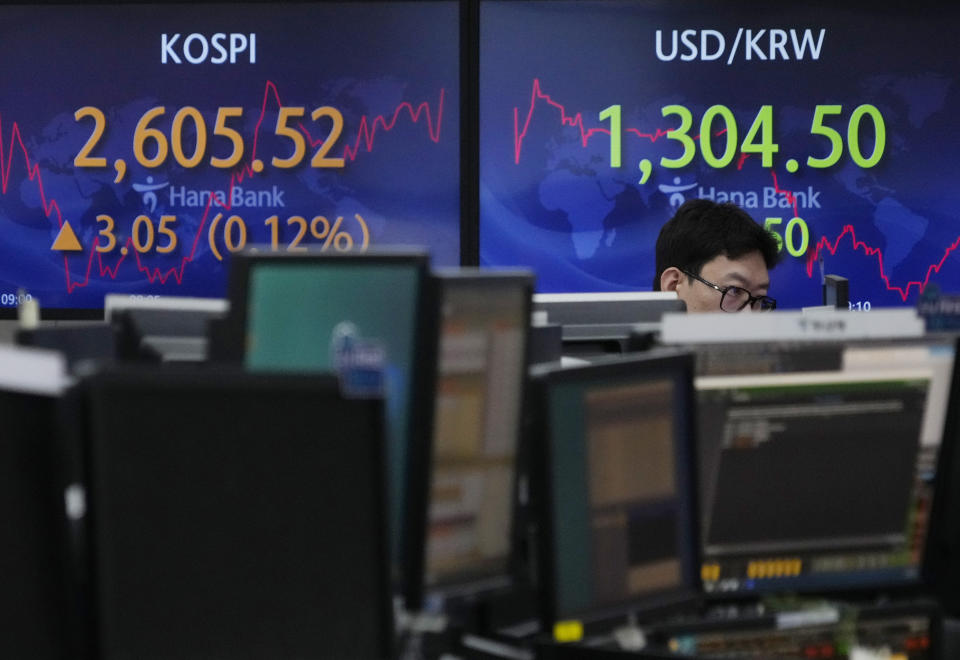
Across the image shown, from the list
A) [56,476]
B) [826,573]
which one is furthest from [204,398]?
[826,573]

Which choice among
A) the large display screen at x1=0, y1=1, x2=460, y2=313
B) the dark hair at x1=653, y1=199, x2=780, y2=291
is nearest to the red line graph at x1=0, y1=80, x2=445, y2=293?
the large display screen at x1=0, y1=1, x2=460, y2=313

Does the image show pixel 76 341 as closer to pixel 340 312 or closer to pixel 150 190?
pixel 340 312

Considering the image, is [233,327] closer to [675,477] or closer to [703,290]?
[675,477]

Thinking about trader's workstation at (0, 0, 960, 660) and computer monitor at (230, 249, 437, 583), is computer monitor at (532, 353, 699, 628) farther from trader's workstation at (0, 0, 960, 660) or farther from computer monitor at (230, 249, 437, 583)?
computer monitor at (230, 249, 437, 583)

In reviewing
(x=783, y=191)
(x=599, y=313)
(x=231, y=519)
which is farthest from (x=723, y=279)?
(x=231, y=519)

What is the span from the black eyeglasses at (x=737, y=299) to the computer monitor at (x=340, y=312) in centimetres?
193

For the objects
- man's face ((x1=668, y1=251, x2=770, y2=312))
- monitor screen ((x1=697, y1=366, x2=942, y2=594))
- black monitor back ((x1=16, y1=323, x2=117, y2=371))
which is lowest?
monitor screen ((x1=697, y1=366, x2=942, y2=594))

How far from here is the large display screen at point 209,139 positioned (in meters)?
3.84

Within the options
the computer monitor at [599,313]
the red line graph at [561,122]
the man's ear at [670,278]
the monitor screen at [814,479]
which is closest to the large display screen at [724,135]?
the red line graph at [561,122]

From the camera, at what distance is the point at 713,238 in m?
3.26

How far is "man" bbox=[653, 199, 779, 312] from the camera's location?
3.25m

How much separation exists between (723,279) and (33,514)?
220 cm

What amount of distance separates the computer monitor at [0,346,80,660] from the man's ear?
2199mm

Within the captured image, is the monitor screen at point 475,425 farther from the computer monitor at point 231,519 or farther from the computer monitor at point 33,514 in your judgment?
the computer monitor at point 33,514
